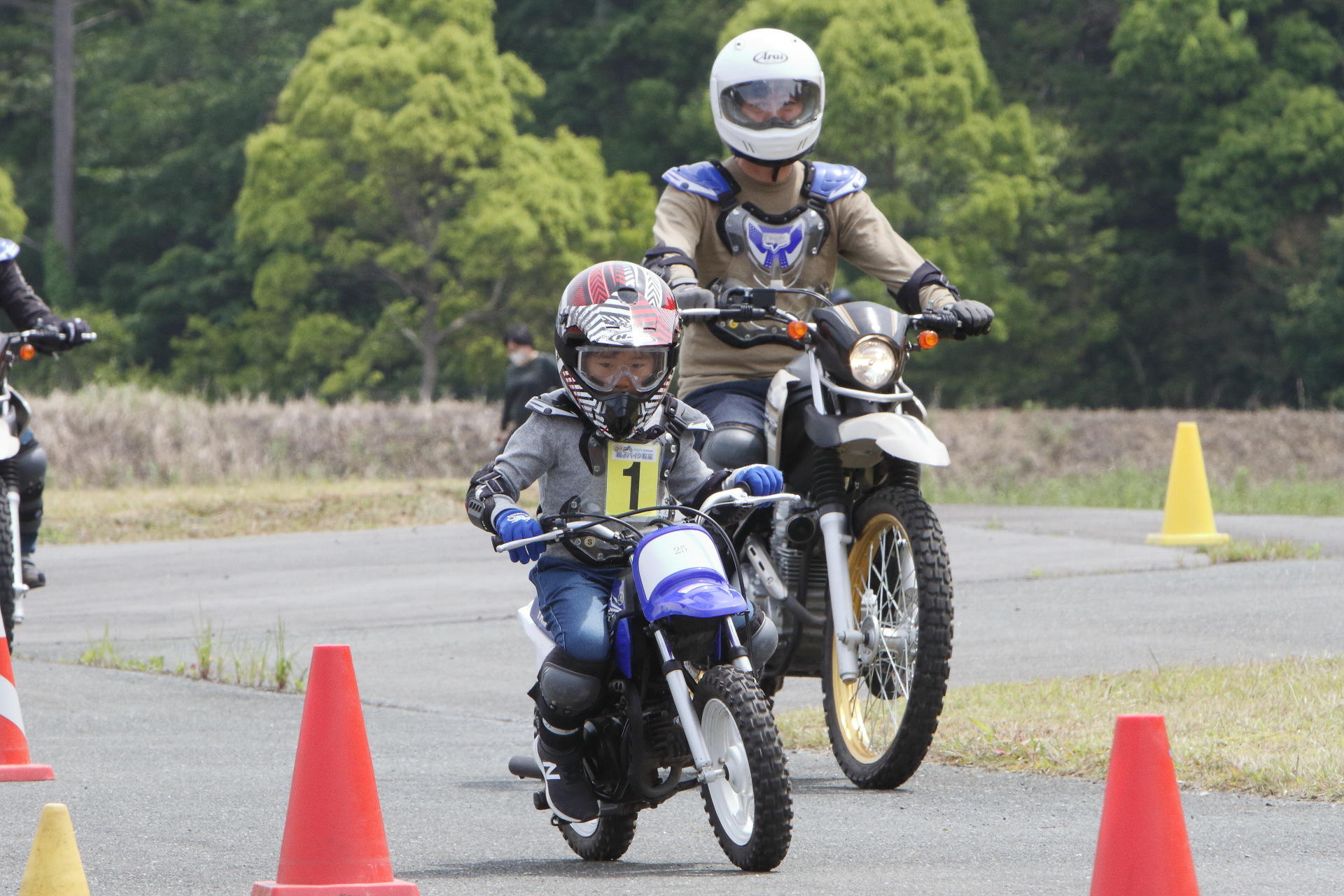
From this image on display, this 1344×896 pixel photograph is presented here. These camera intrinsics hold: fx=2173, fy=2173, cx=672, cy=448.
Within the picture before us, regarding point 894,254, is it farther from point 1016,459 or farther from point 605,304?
point 1016,459

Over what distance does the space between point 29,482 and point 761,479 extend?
580 centimetres

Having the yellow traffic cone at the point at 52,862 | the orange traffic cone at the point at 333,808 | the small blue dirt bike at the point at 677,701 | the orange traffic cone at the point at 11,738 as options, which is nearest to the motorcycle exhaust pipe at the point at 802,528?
the small blue dirt bike at the point at 677,701

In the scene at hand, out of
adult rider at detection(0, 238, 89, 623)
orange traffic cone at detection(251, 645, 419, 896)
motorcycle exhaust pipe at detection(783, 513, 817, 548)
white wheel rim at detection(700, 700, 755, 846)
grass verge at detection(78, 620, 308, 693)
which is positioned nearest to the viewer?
orange traffic cone at detection(251, 645, 419, 896)

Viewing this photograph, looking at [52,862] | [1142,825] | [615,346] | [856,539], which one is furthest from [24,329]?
[1142,825]

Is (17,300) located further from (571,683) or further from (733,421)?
(571,683)

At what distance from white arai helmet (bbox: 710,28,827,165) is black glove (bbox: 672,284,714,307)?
2.62 feet

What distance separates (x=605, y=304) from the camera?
17.9ft

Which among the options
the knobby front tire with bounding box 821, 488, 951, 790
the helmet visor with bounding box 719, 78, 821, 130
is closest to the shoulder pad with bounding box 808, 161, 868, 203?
the helmet visor with bounding box 719, 78, 821, 130

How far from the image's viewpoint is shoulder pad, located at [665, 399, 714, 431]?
5.67 metres

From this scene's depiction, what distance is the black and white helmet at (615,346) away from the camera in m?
5.45

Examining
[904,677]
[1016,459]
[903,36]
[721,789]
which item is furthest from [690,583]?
[903,36]

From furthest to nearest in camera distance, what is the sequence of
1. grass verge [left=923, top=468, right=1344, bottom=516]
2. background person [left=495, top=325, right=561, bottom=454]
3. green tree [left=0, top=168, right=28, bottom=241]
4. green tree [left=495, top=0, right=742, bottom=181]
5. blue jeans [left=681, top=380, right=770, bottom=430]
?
1. green tree [left=495, top=0, right=742, bottom=181]
2. green tree [left=0, top=168, right=28, bottom=241]
3. grass verge [left=923, top=468, right=1344, bottom=516]
4. background person [left=495, top=325, right=561, bottom=454]
5. blue jeans [left=681, top=380, right=770, bottom=430]

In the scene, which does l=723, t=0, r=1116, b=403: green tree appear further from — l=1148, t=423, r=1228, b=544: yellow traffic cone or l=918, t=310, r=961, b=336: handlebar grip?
l=918, t=310, r=961, b=336: handlebar grip

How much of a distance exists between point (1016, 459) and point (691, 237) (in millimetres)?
23034
